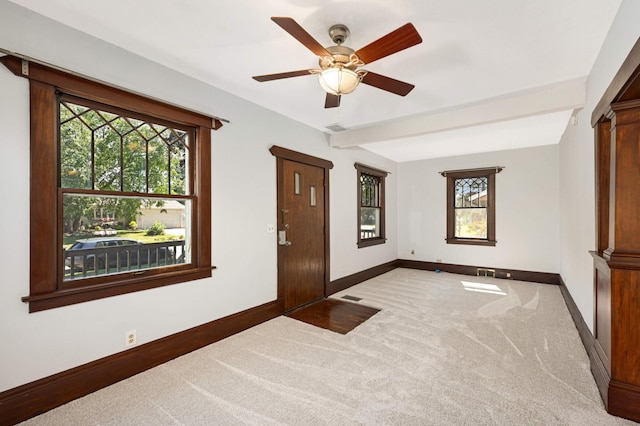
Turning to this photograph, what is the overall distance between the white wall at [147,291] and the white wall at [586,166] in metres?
3.03

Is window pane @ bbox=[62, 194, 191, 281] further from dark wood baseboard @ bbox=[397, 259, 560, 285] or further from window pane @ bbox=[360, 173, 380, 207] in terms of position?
dark wood baseboard @ bbox=[397, 259, 560, 285]

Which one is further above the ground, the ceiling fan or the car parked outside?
the ceiling fan

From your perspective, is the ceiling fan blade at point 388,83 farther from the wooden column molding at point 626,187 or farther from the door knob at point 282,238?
the door knob at point 282,238

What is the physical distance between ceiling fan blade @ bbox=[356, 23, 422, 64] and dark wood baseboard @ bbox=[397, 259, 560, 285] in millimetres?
5358

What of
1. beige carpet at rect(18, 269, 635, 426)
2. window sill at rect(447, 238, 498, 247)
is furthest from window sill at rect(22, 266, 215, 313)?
window sill at rect(447, 238, 498, 247)

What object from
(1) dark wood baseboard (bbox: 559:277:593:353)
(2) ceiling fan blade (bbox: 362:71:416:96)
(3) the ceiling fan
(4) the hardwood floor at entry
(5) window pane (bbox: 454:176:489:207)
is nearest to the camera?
(3) the ceiling fan

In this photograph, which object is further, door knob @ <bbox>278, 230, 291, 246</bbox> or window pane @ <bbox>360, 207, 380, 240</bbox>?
window pane @ <bbox>360, 207, 380, 240</bbox>

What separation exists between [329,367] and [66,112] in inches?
110

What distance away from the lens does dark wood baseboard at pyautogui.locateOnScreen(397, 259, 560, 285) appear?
5215 mm

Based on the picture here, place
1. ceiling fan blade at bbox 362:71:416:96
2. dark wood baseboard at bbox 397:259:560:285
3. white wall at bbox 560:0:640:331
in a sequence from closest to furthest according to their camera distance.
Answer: white wall at bbox 560:0:640:331, ceiling fan blade at bbox 362:71:416:96, dark wood baseboard at bbox 397:259:560:285

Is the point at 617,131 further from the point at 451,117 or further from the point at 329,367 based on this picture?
the point at 329,367

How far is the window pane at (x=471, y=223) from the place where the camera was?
601 cm

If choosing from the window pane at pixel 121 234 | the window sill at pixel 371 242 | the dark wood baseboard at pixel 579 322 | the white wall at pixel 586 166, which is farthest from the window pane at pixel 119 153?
the dark wood baseboard at pixel 579 322

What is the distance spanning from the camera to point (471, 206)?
6.11m
